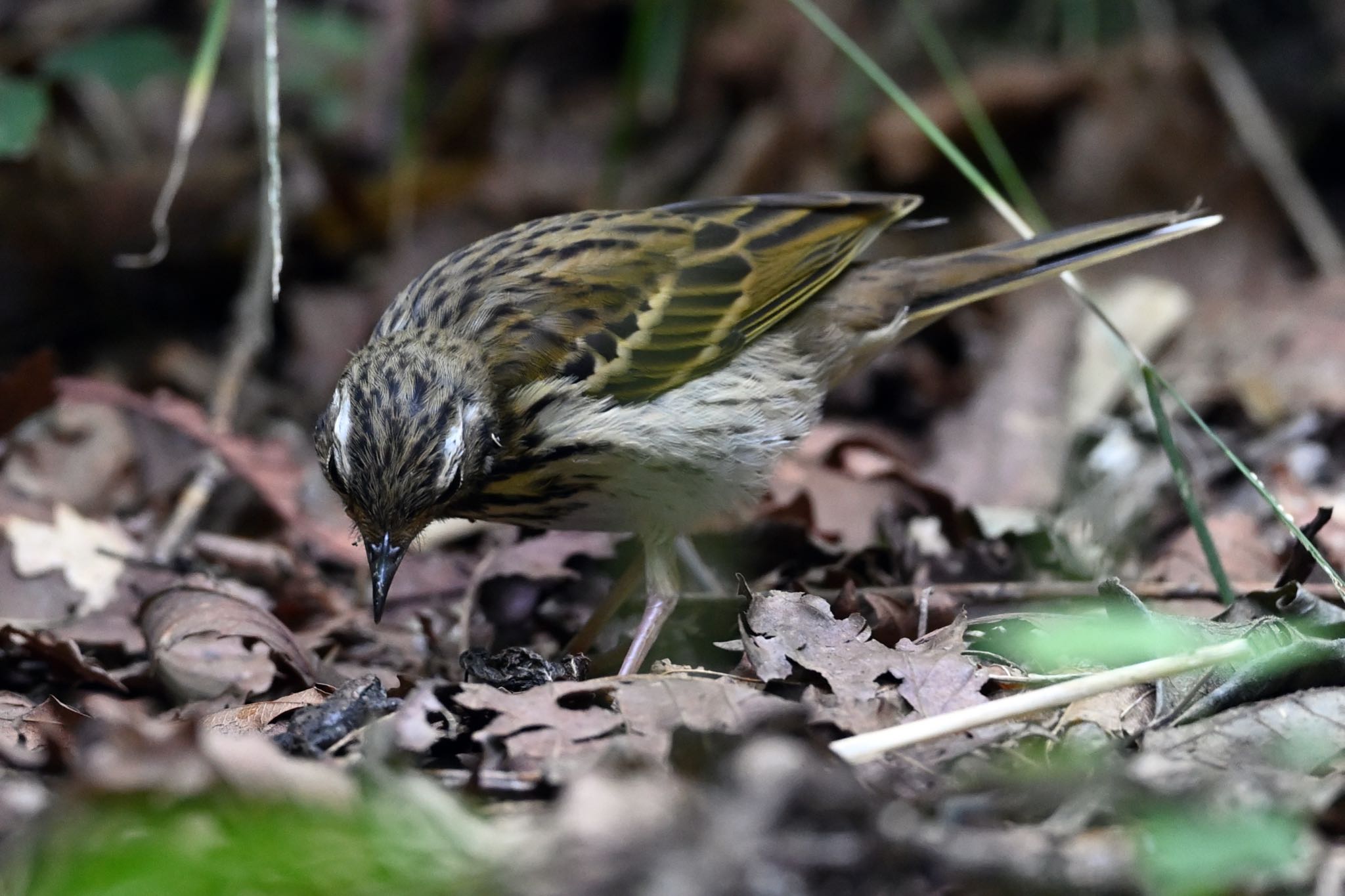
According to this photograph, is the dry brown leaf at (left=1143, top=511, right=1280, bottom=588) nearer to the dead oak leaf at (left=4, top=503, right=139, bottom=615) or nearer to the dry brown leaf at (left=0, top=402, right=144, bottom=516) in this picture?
the dead oak leaf at (left=4, top=503, right=139, bottom=615)

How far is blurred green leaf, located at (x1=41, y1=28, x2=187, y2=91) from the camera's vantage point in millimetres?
7332

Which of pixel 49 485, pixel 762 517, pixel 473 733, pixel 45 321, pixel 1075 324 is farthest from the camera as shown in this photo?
pixel 45 321

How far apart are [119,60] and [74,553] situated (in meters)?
3.14

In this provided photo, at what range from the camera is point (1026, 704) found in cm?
343

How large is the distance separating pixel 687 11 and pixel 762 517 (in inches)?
200

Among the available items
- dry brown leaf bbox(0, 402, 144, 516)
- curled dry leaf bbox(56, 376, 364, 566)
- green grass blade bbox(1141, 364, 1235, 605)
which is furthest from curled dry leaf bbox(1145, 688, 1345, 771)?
dry brown leaf bbox(0, 402, 144, 516)

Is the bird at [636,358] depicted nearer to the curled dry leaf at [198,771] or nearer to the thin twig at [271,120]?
the thin twig at [271,120]

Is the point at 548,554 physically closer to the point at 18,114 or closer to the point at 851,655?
the point at 851,655

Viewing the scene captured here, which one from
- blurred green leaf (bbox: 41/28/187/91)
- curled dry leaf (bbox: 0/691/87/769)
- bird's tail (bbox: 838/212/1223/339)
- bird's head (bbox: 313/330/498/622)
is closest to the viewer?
curled dry leaf (bbox: 0/691/87/769)

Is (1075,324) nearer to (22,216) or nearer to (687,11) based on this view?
(687,11)

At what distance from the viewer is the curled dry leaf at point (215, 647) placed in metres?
4.57

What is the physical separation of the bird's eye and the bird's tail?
2.24 m

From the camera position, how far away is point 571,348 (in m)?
5.03

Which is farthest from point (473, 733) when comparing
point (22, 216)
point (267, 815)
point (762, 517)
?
point (22, 216)
